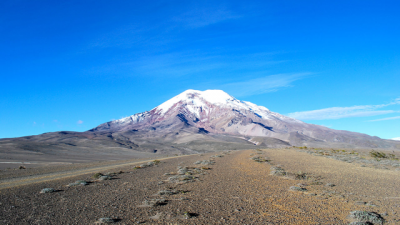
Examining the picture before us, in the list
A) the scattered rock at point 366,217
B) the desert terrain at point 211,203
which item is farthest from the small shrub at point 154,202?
the scattered rock at point 366,217

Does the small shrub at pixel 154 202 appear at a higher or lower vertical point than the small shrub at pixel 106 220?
higher

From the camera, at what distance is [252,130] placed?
19512 cm

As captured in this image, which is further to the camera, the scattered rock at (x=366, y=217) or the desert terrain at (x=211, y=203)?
the desert terrain at (x=211, y=203)

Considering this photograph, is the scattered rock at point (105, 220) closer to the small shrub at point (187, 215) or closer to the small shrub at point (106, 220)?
the small shrub at point (106, 220)

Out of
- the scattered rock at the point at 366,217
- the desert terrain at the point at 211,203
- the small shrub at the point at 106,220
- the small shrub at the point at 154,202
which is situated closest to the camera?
the scattered rock at the point at 366,217

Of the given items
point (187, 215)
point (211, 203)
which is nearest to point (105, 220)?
point (187, 215)

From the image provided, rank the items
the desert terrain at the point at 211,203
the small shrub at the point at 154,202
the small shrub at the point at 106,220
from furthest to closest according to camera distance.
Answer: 1. the small shrub at the point at 154,202
2. the desert terrain at the point at 211,203
3. the small shrub at the point at 106,220

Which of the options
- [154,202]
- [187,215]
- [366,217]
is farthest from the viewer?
[154,202]

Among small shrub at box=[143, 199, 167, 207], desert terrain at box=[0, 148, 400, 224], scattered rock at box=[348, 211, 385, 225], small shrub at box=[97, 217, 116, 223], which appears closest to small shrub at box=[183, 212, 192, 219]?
desert terrain at box=[0, 148, 400, 224]

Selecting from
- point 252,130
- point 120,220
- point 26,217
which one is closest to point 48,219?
point 26,217

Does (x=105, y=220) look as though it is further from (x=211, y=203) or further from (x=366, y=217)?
(x=366, y=217)

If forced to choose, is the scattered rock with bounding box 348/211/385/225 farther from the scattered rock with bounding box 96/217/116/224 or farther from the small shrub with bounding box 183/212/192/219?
the scattered rock with bounding box 96/217/116/224

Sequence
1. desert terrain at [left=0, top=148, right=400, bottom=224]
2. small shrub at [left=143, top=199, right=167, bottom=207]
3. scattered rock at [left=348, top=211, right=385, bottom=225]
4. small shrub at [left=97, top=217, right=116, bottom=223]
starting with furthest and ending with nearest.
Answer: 1. small shrub at [left=143, top=199, right=167, bottom=207]
2. desert terrain at [left=0, top=148, right=400, bottom=224]
3. small shrub at [left=97, top=217, right=116, bottom=223]
4. scattered rock at [left=348, top=211, right=385, bottom=225]

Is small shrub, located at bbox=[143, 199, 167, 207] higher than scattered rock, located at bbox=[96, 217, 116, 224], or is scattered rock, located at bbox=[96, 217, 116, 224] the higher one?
small shrub, located at bbox=[143, 199, 167, 207]
